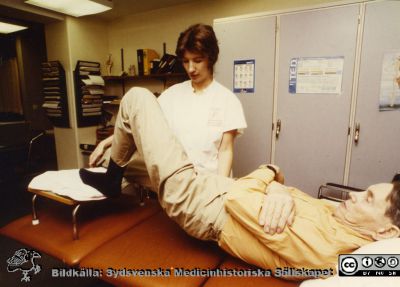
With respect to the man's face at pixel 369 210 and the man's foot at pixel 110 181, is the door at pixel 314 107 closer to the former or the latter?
the man's face at pixel 369 210

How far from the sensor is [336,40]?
2.05 meters

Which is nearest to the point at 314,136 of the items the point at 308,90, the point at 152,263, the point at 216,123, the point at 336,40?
the point at 308,90

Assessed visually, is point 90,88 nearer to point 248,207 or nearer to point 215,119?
point 215,119

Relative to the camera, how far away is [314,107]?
2.18 m

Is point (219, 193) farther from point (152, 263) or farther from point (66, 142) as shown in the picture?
point (66, 142)

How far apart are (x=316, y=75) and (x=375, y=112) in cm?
52

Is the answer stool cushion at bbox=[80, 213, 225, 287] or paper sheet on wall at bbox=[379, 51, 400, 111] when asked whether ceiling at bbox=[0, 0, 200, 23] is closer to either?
paper sheet on wall at bbox=[379, 51, 400, 111]

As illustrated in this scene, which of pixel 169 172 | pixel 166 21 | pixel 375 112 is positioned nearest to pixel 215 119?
pixel 169 172

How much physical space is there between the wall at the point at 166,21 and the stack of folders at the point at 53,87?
0.78 m

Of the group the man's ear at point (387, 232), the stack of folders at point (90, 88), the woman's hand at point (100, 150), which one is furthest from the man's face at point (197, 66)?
the stack of folders at point (90, 88)

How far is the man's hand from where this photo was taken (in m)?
0.95

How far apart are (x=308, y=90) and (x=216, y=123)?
3.33ft

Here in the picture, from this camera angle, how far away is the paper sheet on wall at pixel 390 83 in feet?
6.23

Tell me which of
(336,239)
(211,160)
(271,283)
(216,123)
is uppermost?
(216,123)
